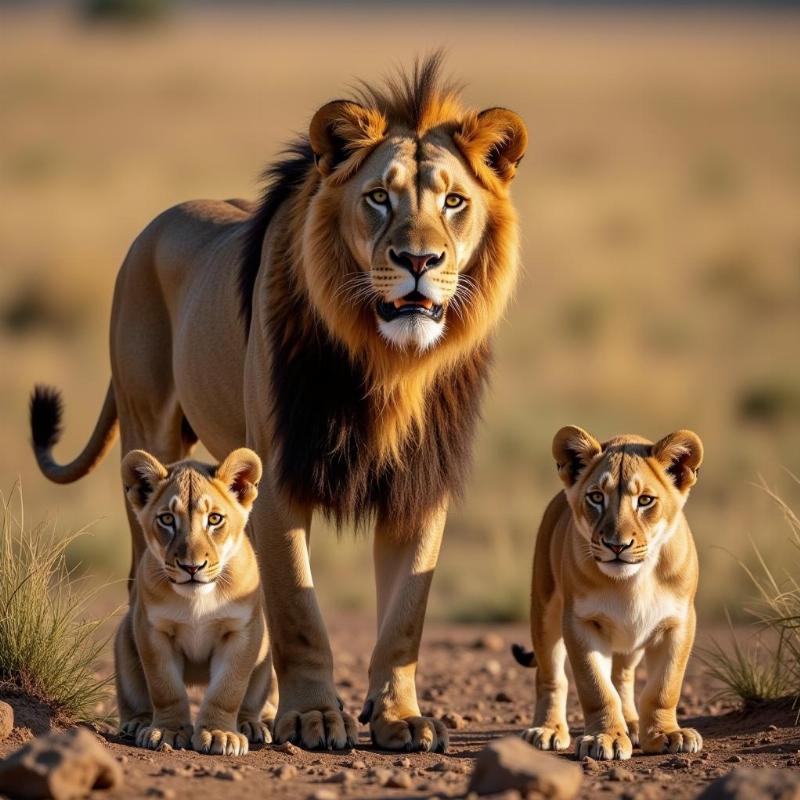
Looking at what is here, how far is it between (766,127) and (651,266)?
16791mm

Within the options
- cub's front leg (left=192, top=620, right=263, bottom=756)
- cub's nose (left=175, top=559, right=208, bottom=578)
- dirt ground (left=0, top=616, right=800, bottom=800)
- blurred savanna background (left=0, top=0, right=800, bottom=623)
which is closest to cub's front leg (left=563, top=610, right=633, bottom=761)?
dirt ground (left=0, top=616, right=800, bottom=800)

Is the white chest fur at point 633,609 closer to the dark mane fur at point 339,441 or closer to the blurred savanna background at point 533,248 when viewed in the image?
the dark mane fur at point 339,441

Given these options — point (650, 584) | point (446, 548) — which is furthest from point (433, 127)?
point (446, 548)

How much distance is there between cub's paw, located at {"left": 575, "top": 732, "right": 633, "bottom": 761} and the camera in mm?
5090

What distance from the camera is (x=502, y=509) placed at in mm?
12070

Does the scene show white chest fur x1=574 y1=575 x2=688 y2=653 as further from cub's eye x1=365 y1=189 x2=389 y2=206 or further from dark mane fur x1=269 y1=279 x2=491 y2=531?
cub's eye x1=365 y1=189 x2=389 y2=206

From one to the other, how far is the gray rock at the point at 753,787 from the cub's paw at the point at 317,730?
1.48 meters

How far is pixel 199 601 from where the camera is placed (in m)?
5.10

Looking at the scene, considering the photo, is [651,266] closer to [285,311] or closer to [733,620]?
[733,620]

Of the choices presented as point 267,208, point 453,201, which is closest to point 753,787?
point 453,201

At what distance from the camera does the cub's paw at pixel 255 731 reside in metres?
5.43

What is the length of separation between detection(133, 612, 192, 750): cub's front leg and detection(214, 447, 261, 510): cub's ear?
0.46 metres

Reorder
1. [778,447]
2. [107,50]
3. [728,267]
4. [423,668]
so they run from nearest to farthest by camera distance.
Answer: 1. [423,668]
2. [778,447]
3. [728,267]
4. [107,50]

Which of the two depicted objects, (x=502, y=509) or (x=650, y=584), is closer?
(x=650, y=584)
